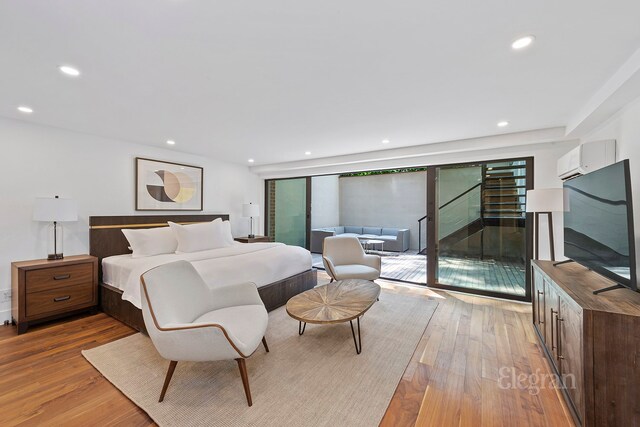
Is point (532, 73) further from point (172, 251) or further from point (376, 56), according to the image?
point (172, 251)

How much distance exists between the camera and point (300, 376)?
2.07 metres

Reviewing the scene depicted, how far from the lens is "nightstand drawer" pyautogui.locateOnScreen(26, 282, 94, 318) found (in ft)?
9.30

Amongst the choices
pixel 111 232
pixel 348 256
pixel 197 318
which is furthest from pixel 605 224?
pixel 111 232

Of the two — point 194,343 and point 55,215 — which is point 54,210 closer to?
point 55,215

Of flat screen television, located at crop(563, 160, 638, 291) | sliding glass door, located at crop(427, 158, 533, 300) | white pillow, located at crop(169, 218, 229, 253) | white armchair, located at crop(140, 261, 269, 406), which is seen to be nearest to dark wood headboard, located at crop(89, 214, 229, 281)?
white pillow, located at crop(169, 218, 229, 253)

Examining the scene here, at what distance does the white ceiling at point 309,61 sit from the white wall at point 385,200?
5.23 meters

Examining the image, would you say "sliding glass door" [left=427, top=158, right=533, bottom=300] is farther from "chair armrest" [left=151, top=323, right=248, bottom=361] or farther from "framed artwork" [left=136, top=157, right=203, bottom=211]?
"framed artwork" [left=136, top=157, right=203, bottom=211]

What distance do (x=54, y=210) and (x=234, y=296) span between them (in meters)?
2.49

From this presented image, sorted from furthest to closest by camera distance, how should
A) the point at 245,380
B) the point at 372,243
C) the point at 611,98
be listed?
the point at 372,243, the point at 611,98, the point at 245,380

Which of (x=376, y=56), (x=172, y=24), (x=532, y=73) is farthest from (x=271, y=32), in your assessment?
(x=532, y=73)

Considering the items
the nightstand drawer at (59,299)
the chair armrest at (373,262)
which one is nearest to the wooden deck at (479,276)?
the chair armrest at (373,262)

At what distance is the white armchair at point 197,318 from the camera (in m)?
1.70

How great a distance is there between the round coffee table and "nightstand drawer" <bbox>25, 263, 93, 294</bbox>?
2.61 m

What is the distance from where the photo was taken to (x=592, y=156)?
100 inches
